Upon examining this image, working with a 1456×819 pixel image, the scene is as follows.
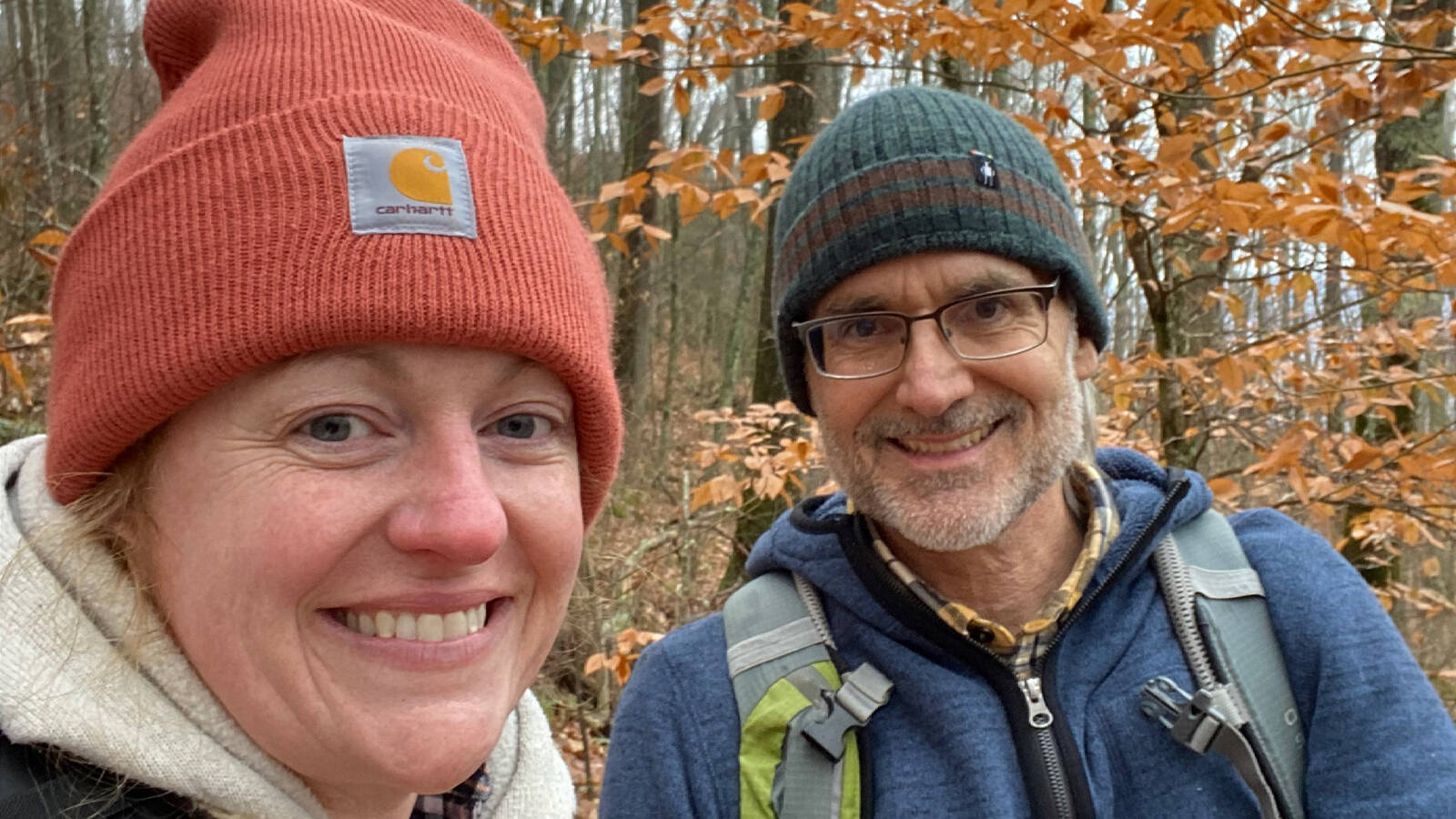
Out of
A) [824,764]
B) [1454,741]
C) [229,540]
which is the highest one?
[229,540]

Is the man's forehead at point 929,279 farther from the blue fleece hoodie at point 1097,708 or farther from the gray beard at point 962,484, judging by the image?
the blue fleece hoodie at point 1097,708

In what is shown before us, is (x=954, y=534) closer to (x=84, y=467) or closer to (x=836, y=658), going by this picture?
(x=836, y=658)

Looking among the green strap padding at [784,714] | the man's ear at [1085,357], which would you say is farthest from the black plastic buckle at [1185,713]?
the man's ear at [1085,357]

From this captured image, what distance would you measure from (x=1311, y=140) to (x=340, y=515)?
3.88 meters

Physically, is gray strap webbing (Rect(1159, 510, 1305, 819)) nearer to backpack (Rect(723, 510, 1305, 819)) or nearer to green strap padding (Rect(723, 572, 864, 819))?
backpack (Rect(723, 510, 1305, 819))

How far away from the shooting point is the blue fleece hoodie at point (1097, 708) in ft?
5.89

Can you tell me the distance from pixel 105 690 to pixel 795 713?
117 centimetres

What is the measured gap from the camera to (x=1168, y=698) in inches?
72.1

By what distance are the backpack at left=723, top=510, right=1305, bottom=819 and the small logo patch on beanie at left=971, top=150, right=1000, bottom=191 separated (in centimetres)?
85

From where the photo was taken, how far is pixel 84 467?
1279 millimetres

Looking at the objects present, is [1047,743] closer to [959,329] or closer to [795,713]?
[795,713]

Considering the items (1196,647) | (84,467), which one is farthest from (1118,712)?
(84,467)

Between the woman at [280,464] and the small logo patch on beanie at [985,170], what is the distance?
115cm

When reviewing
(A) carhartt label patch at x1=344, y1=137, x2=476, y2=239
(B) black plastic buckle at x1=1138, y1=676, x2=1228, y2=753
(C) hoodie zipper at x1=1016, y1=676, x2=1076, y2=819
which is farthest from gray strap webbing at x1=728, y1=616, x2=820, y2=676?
(A) carhartt label patch at x1=344, y1=137, x2=476, y2=239
